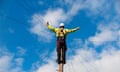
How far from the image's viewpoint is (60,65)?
34.6 metres

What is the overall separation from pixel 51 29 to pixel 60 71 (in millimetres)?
3175

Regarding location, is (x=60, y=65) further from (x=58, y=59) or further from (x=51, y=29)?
(x=51, y=29)

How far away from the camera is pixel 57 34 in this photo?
3534 centimetres

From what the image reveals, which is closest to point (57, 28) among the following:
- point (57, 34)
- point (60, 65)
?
point (57, 34)

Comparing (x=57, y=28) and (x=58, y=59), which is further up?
(x=57, y=28)

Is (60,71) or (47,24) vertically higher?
(47,24)

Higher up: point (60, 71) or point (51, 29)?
point (51, 29)

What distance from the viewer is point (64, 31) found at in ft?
116

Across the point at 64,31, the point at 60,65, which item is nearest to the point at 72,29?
the point at 64,31

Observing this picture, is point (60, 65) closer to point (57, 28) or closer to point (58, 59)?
point (58, 59)

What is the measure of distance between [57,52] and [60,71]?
1591 mm

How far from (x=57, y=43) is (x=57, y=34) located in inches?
27.7

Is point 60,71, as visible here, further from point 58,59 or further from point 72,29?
point 72,29

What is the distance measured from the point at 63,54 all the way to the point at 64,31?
170 centimetres
